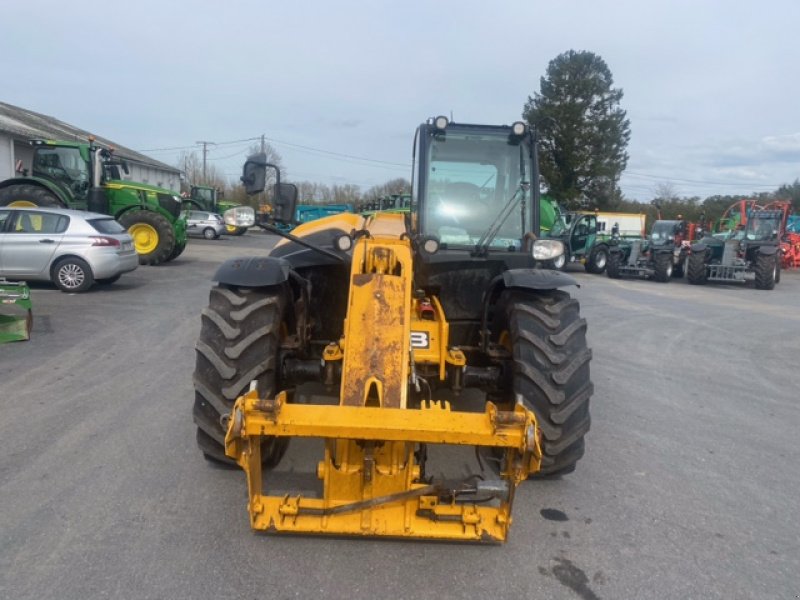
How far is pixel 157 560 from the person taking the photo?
11.0 feet

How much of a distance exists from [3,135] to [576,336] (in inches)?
1040

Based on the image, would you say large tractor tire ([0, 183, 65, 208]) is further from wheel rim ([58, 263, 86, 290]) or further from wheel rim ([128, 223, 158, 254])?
wheel rim ([58, 263, 86, 290])

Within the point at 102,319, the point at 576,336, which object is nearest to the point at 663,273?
the point at 102,319

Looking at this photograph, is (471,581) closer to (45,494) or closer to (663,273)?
(45,494)

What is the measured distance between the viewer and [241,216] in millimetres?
4129

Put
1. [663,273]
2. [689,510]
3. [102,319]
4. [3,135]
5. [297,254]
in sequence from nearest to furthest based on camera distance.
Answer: [689,510] → [297,254] → [102,319] → [663,273] → [3,135]

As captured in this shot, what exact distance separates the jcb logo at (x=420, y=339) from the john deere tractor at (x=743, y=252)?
19654mm

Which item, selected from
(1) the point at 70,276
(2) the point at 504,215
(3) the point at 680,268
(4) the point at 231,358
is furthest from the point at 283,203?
(3) the point at 680,268

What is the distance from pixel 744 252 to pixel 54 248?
20.2m

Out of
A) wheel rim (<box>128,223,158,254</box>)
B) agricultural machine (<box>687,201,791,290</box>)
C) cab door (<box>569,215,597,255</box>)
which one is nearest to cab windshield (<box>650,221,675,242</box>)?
agricultural machine (<box>687,201,791,290</box>)

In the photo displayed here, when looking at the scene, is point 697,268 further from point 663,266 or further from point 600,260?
point 600,260

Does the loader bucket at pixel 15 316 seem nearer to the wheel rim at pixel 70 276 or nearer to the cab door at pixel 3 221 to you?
the wheel rim at pixel 70 276

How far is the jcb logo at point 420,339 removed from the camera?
4367 millimetres

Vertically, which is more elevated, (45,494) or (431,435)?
(431,435)
